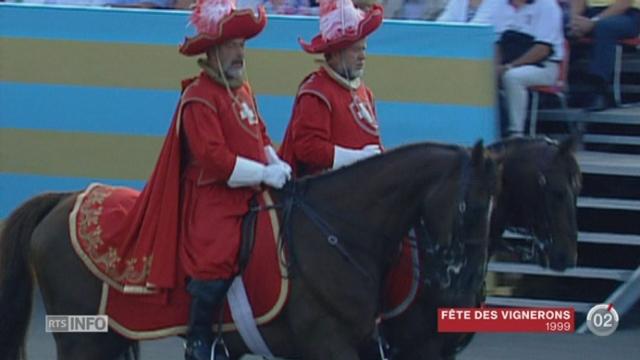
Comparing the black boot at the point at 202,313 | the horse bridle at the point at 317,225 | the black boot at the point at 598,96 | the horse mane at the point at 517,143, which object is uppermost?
the horse mane at the point at 517,143

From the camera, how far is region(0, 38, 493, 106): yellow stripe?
28.3 feet

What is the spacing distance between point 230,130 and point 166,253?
535 mm

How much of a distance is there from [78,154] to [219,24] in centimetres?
377

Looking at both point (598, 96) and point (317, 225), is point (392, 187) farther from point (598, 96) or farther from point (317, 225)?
point (598, 96)

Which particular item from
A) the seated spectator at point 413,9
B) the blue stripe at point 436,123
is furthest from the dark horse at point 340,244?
Answer: the seated spectator at point 413,9

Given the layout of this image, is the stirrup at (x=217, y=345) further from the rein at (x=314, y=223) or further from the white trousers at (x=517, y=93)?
the white trousers at (x=517, y=93)

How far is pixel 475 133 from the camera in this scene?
8.61m

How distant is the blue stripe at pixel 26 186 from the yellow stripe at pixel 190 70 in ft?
1.98

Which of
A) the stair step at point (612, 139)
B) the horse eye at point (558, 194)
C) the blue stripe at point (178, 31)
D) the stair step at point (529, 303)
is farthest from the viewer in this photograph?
the stair step at point (612, 139)

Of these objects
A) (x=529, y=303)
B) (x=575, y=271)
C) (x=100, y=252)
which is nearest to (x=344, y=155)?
(x=100, y=252)

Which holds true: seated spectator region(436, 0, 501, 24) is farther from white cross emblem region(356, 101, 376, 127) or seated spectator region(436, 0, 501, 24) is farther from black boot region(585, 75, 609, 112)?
white cross emblem region(356, 101, 376, 127)

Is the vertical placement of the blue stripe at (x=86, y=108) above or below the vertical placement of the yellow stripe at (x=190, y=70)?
below

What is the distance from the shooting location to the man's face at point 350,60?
6344mm

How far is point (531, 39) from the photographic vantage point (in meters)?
9.05
